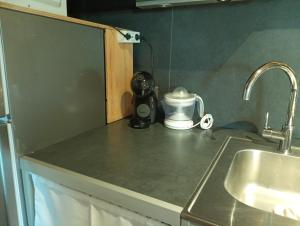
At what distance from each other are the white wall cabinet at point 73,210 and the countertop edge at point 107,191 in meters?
0.03

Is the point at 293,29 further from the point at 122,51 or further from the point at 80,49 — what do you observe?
the point at 80,49

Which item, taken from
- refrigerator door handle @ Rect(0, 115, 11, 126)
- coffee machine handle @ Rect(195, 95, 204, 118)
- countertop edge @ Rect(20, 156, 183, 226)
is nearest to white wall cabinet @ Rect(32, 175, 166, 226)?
countertop edge @ Rect(20, 156, 183, 226)

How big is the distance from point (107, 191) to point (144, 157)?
0.75ft

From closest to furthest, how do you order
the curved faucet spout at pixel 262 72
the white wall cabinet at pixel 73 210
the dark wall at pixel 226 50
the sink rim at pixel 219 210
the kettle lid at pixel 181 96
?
1. the sink rim at pixel 219 210
2. the white wall cabinet at pixel 73 210
3. the curved faucet spout at pixel 262 72
4. the dark wall at pixel 226 50
5. the kettle lid at pixel 181 96

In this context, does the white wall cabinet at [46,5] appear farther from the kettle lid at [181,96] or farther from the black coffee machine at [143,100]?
the kettle lid at [181,96]

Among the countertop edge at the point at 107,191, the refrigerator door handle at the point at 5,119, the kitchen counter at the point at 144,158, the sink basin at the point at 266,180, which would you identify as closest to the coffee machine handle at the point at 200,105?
the kitchen counter at the point at 144,158

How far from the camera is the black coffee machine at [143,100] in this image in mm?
1120

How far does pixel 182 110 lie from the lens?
3.75 ft

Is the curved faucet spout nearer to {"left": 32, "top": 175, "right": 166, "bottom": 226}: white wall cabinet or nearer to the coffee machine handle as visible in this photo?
the coffee machine handle

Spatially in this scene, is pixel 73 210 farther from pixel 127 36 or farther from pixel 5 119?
pixel 127 36

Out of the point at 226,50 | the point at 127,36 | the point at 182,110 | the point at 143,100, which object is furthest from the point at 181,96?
the point at 127,36

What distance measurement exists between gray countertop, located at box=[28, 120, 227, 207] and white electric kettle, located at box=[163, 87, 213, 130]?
41mm

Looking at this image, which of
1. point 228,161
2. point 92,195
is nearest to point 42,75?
point 92,195

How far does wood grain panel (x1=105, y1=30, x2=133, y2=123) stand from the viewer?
1137 millimetres
